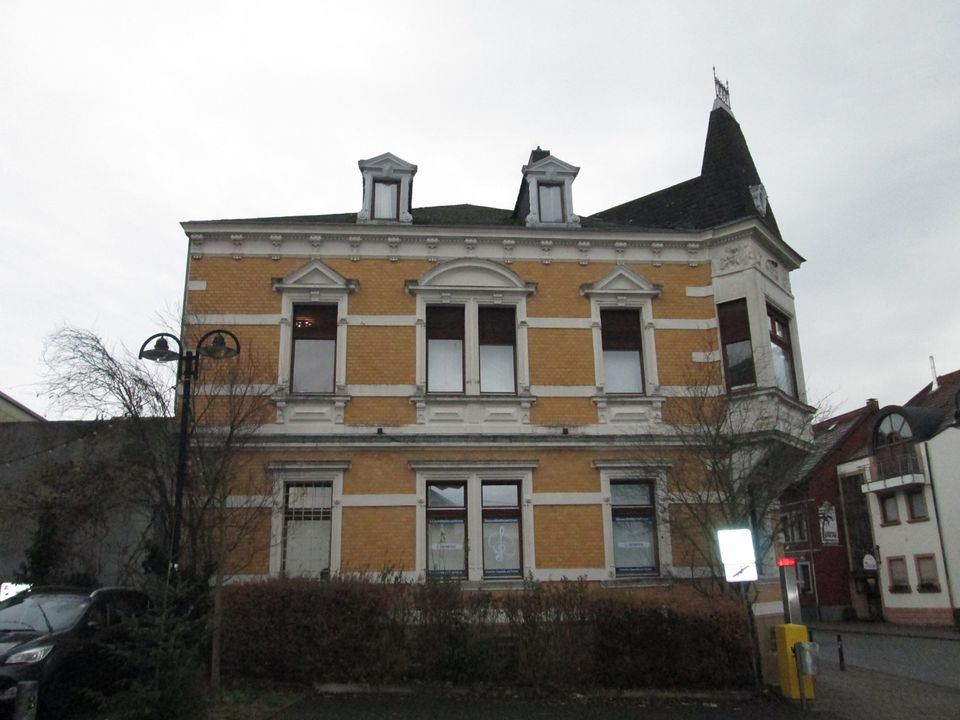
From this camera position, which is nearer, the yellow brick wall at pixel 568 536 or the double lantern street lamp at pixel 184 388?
the double lantern street lamp at pixel 184 388

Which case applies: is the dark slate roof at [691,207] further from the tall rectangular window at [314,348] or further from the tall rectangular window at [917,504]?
the tall rectangular window at [917,504]

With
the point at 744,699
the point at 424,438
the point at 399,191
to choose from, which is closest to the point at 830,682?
the point at 744,699

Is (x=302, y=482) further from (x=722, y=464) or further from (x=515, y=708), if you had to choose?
(x=722, y=464)

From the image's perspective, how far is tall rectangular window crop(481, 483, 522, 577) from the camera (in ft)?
53.2

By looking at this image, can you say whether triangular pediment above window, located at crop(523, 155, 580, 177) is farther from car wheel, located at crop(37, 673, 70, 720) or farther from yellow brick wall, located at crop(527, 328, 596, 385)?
car wheel, located at crop(37, 673, 70, 720)

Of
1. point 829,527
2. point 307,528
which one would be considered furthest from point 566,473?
point 829,527

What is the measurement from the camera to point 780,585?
1661 cm

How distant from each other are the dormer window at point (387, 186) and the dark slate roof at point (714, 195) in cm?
567

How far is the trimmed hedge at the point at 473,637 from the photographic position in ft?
39.7

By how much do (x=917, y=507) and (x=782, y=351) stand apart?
27.4 m

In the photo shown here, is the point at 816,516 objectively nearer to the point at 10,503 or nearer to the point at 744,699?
the point at 744,699

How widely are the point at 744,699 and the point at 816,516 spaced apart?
114 ft

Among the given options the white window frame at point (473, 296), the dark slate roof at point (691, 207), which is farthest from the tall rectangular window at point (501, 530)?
the dark slate roof at point (691, 207)

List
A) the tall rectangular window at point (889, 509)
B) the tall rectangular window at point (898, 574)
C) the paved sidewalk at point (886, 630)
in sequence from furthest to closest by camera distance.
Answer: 1. the tall rectangular window at point (889, 509)
2. the tall rectangular window at point (898, 574)
3. the paved sidewalk at point (886, 630)
